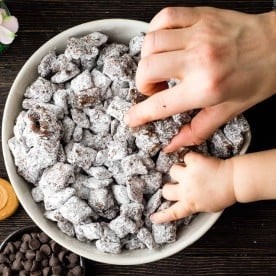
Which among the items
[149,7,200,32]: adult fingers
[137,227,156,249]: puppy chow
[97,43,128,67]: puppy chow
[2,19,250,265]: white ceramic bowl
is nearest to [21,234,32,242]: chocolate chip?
[2,19,250,265]: white ceramic bowl

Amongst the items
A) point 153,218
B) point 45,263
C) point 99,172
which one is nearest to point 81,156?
point 99,172

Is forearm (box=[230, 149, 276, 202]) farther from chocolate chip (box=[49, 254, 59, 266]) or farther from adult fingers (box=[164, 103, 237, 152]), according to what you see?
chocolate chip (box=[49, 254, 59, 266])

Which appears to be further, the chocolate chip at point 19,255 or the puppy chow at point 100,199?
the chocolate chip at point 19,255

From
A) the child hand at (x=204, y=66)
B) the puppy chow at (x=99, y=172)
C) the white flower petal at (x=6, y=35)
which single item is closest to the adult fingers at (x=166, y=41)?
the child hand at (x=204, y=66)

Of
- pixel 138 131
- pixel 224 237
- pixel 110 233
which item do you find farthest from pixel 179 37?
pixel 224 237

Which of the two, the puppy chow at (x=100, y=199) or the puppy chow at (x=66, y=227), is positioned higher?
the puppy chow at (x=100, y=199)

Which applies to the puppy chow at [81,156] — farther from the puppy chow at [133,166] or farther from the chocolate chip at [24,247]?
the chocolate chip at [24,247]

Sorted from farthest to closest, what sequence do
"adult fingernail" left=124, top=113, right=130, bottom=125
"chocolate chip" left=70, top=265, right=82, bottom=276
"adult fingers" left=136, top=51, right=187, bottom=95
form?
"chocolate chip" left=70, top=265, right=82, bottom=276
"adult fingernail" left=124, top=113, right=130, bottom=125
"adult fingers" left=136, top=51, right=187, bottom=95
